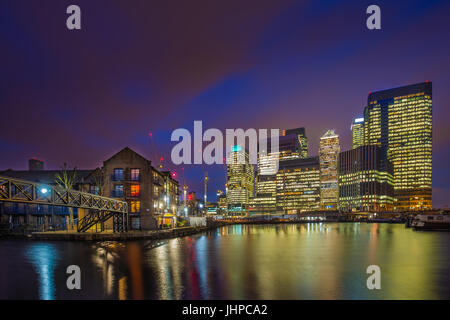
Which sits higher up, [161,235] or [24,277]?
[24,277]

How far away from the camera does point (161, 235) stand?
50781 millimetres

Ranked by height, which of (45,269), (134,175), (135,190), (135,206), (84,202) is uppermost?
(134,175)

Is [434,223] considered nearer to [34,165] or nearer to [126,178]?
[126,178]

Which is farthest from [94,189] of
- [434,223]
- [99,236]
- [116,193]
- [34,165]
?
[434,223]

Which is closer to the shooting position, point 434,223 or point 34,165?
point 34,165

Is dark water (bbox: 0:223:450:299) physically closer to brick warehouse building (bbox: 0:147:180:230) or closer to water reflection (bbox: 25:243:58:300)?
water reflection (bbox: 25:243:58:300)

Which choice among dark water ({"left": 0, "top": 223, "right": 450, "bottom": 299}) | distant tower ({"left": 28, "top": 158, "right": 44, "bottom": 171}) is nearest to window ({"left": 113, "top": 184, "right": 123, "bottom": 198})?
dark water ({"left": 0, "top": 223, "right": 450, "bottom": 299})

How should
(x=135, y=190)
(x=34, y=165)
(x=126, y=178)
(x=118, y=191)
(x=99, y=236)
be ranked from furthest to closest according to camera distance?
(x=34, y=165) < (x=135, y=190) < (x=126, y=178) < (x=118, y=191) < (x=99, y=236)

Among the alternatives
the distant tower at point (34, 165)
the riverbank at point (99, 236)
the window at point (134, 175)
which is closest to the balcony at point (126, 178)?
the window at point (134, 175)

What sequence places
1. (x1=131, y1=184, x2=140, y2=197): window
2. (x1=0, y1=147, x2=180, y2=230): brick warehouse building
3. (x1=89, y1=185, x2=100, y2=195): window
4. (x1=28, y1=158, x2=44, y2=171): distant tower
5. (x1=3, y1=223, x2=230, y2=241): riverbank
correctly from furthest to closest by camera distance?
(x1=28, y1=158, x2=44, y2=171): distant tower < (x1=89, y1=185, x2=100, y2=195): window < (x1=131, y1=184, x2=140, y2=197): window < (x1=0, y1=147, x2=180, y2=230): brick warehouse building < (x1=3, y1=223, x2=230, y2=241): riverbank

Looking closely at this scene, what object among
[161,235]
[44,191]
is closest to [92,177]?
[161,235]
